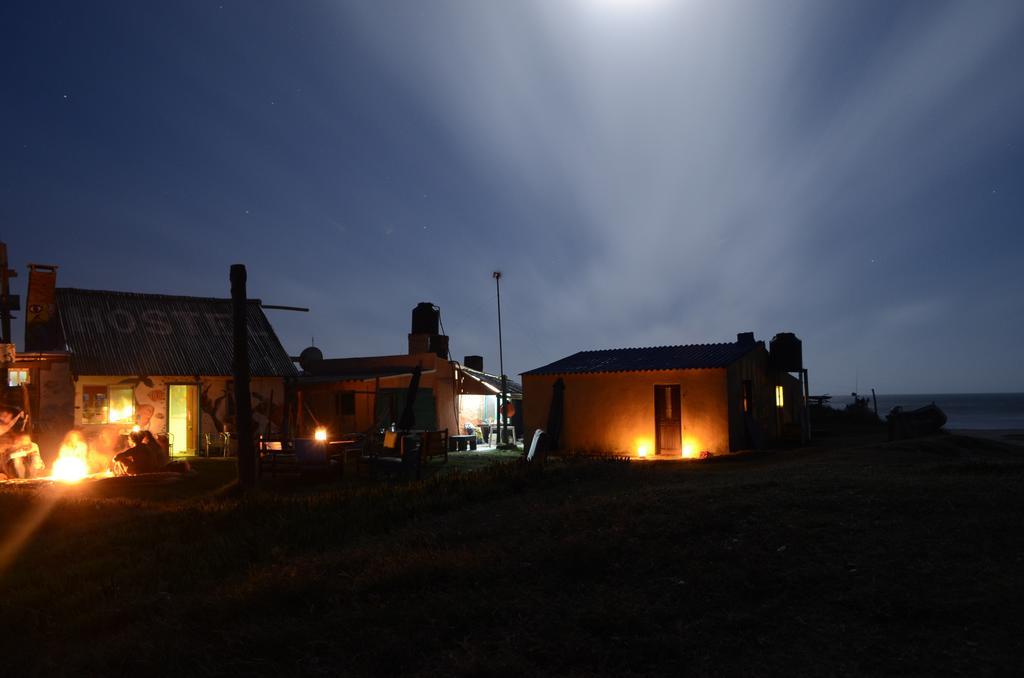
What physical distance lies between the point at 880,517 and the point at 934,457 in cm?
813

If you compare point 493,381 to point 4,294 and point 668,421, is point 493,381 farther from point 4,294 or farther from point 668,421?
point 4,294

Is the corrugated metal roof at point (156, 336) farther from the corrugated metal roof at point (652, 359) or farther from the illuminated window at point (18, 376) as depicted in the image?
the corrugated metal roof at point (652, 359)

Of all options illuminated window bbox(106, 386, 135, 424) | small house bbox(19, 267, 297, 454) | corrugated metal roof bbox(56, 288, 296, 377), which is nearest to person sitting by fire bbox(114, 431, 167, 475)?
small house bbox(19, 267, 297, 454)

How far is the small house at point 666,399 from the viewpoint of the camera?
19438mm

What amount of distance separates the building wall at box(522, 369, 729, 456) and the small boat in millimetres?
5546

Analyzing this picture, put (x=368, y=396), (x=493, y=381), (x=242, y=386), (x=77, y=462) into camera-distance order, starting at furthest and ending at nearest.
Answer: (x=493, y=381) < (x=368, y=396) < (x=77, y=462) < (x=242, y=386)

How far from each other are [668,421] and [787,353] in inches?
225

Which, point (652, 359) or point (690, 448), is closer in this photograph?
point (690, 448)

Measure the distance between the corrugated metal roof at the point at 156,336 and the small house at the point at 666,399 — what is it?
32.6ft

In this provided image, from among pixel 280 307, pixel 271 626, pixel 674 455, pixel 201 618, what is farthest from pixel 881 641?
pixel 674 455

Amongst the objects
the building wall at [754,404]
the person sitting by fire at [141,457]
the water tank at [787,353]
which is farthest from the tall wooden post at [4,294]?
the water tank at [787,353]

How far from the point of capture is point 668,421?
791 inches

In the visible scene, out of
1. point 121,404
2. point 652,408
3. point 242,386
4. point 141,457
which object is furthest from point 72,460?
point 652,408

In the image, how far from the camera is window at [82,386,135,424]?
20.5m
